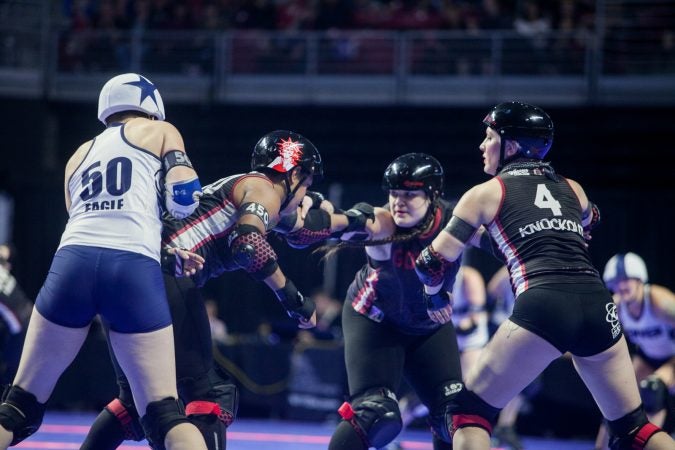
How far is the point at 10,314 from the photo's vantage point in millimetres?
6859

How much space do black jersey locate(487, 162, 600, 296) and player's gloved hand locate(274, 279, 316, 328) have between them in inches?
36.6

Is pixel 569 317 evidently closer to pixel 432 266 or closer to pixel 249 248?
pixel 432 266

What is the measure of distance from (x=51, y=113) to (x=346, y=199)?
3.80m

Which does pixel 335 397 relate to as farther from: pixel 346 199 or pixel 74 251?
pixel 74 251

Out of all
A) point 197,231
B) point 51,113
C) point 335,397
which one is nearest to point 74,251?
point 197,231

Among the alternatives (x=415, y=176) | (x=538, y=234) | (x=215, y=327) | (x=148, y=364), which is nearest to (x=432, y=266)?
(x=538, y=234)

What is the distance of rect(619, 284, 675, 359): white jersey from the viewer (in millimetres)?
6004

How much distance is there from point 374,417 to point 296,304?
2.02 ft

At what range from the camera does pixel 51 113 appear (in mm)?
11281

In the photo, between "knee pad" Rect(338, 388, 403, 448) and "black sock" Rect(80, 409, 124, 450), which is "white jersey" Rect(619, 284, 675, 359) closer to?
"knee pad" Rect(338, 388, 403, 448)

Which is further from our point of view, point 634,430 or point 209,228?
point 209,228

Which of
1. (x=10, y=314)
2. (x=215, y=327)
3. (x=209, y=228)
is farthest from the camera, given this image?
(x=215, y=327)

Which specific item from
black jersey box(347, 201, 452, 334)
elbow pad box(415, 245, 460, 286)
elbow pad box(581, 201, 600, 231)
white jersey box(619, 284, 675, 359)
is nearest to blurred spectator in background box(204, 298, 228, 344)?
white jersey box(619, 284, 675, 359)

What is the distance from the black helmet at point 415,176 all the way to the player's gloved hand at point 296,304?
2.32 ft
